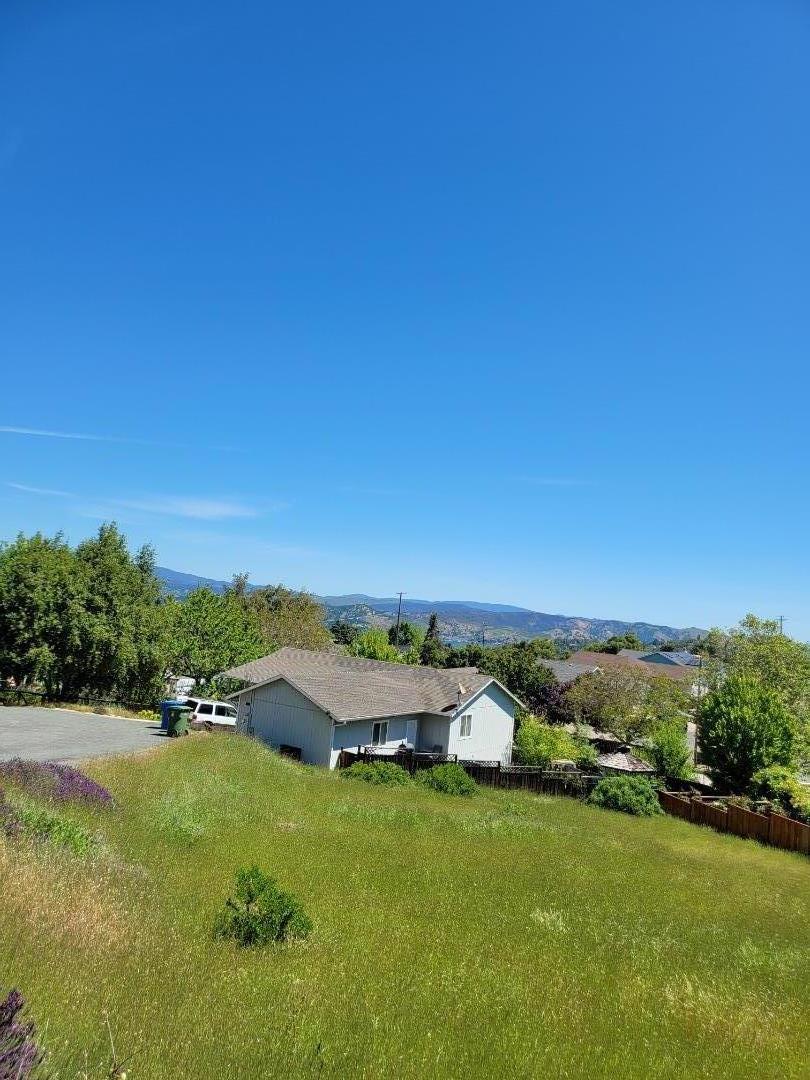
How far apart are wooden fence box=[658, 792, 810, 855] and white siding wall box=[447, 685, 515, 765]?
11.6m

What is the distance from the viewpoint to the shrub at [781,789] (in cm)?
3400

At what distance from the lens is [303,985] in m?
8.27

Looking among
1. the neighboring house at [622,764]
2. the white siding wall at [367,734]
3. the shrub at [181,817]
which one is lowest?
the neighboring house at [622,764]

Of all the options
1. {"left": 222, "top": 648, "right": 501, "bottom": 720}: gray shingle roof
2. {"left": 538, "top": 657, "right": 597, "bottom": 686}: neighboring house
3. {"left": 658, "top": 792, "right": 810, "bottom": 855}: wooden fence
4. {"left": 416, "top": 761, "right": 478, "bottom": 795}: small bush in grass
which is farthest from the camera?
{"left": 538, "top": 657, "right": 597, "bottom": 686}: neighboring house

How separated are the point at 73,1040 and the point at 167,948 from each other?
298 cm

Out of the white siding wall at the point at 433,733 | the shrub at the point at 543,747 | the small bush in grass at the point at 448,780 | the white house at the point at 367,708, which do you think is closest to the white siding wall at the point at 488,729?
the white house at the point at 367,708

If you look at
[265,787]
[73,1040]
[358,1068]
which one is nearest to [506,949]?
[358,1068]

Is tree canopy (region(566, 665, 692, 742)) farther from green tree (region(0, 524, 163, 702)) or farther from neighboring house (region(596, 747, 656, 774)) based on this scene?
green tree (region(0, 524, 163, 702))

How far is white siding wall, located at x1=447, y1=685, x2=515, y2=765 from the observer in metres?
39.3

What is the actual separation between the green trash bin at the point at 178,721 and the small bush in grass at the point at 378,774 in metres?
8.42

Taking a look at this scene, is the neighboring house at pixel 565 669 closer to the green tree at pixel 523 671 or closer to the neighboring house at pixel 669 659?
the green tree at pixel 523 671

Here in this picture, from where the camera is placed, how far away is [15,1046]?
13.7 feet

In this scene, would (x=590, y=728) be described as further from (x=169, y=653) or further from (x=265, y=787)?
(x=265, y=787)

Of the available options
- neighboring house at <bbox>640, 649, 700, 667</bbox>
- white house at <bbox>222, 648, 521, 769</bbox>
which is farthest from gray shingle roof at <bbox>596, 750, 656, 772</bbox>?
neighboring house at <bbox>640, 649, 700, 667</bbox>
